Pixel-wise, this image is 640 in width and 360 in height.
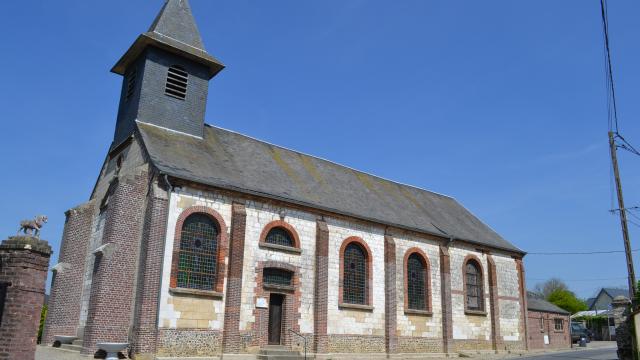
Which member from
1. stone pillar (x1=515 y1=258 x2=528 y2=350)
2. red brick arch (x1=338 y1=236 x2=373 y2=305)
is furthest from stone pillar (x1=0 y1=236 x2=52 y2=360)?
stone pillar (x1=515 y1=258 x2=528 y2=350)

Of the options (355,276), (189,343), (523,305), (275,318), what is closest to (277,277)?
(275,318)

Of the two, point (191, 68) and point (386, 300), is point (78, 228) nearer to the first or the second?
point (191, 68)

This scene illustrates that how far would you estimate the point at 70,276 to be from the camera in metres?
19.3

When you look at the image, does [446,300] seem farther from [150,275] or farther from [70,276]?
[70,276]

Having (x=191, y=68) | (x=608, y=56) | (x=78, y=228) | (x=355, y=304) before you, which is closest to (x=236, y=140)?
(x=191, y=68)

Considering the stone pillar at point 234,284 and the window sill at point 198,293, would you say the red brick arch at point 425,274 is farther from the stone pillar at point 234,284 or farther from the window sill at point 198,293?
the window sill at point 198,293

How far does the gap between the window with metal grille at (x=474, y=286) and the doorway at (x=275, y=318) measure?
1095 cm

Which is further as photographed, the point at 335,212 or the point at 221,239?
the point at 335,212

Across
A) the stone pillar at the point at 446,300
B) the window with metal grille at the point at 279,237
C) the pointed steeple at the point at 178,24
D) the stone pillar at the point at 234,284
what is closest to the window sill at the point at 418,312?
the stone pillar at the point at 446,300

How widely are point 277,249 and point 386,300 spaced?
5.71 meters

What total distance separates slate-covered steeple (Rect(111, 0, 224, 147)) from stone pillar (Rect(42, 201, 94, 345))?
3.38m

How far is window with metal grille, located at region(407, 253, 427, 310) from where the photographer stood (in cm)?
2298

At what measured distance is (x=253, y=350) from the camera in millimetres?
17438

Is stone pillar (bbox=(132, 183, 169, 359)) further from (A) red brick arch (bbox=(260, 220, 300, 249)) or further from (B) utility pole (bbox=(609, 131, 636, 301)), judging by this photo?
(B) utility pole (bbox=(609, 131, 636, 301))
